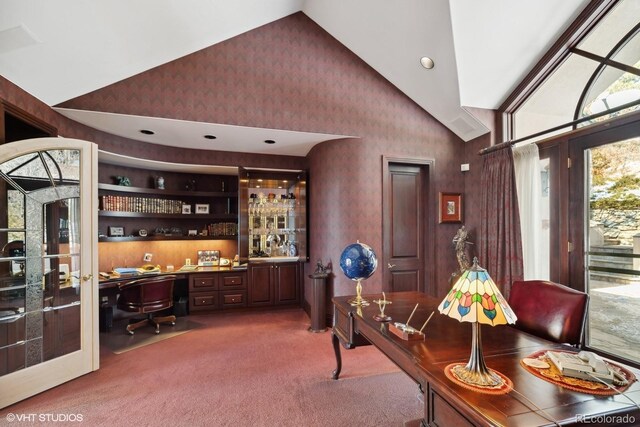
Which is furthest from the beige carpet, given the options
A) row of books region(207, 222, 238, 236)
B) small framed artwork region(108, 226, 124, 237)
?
row of books region(207, 222, 238, 236)

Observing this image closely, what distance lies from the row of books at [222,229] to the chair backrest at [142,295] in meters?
1.34

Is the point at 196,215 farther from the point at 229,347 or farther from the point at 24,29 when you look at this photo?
the point at 24,29

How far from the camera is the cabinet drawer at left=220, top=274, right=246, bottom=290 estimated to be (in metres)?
4.76

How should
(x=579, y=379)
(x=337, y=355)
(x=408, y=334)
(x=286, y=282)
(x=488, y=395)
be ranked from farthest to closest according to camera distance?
(x=286, y=282) → (x=337, y=355) → (x=408, y=334) → (x=579, y=379) → (x=488, y=395)

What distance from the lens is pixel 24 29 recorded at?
225 cm

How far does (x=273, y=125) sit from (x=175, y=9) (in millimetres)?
1470

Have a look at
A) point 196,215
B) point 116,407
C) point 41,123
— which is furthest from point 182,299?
point 41,123

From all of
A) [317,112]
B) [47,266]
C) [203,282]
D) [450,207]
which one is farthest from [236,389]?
[450,207]

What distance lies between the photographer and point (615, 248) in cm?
278

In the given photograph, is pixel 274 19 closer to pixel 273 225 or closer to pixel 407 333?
pixel 273 225

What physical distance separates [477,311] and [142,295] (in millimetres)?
3930

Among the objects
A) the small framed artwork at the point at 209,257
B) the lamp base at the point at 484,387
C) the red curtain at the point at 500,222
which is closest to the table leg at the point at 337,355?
the lamp base at the point at 484,387

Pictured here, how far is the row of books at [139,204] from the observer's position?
171 inches

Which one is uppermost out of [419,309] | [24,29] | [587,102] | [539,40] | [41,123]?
[539,40]
